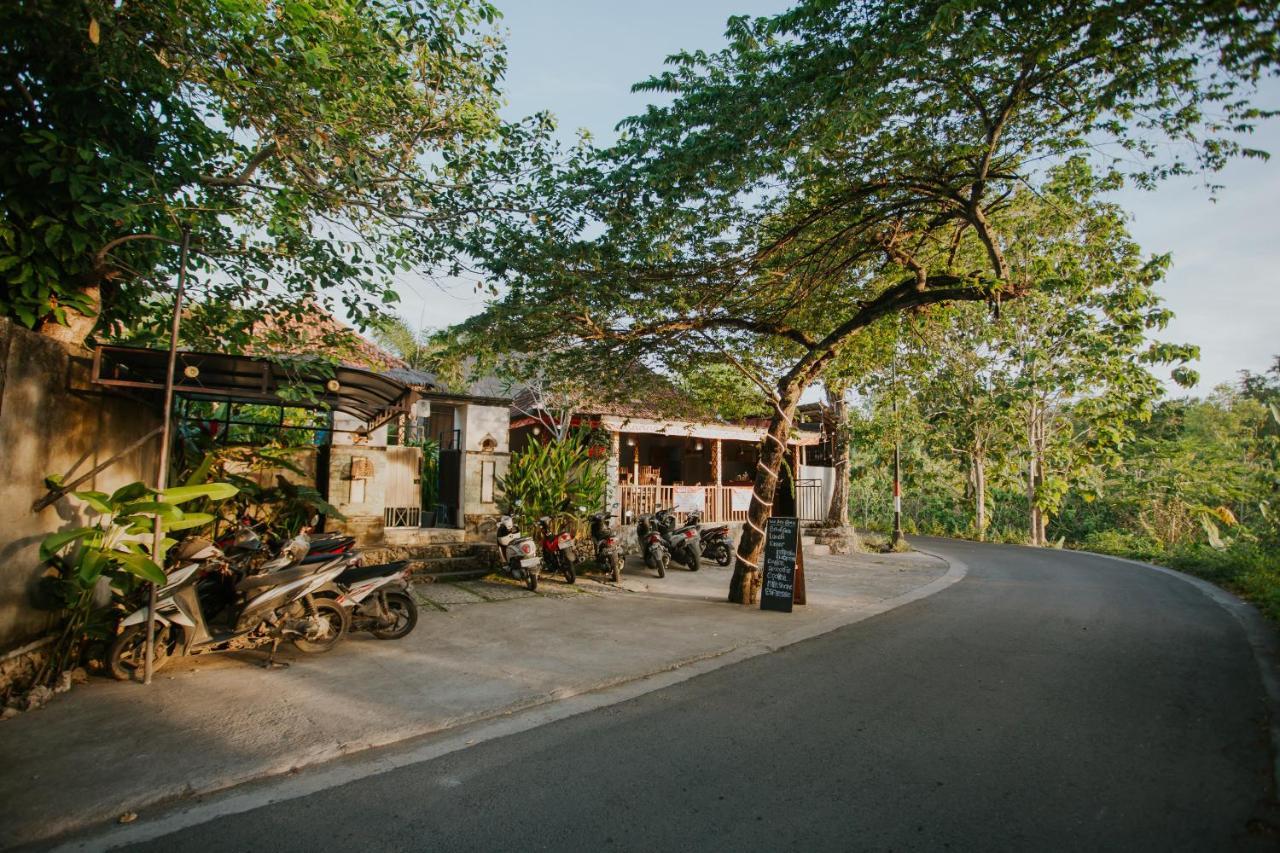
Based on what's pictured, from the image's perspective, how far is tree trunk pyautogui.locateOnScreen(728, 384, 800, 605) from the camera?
850 centimetres

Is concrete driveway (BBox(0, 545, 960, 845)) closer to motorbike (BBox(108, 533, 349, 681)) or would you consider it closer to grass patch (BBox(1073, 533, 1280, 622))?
motorbike (BBox(108, 533, 349, 681))

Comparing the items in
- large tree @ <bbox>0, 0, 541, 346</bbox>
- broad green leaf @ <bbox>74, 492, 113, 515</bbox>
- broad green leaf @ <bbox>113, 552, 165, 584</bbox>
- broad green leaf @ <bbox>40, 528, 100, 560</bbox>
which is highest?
large tree @ <bbox>0, 0, 541, 346</bbox>

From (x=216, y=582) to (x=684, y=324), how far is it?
5.82 m

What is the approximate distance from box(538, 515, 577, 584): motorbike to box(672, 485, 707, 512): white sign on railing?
15.6 feet

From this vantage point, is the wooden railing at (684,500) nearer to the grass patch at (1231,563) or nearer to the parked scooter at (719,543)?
the parked scooter at (719,543)

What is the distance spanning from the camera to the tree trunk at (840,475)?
1566cm

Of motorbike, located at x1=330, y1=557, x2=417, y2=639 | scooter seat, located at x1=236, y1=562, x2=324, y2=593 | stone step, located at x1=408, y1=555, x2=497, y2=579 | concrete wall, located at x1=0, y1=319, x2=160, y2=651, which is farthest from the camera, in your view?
stone step, located at x1=408, y1=555, x2=497, y2=579

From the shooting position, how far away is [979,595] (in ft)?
32.0

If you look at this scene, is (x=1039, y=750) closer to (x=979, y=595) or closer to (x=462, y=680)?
(x=462, y=680)

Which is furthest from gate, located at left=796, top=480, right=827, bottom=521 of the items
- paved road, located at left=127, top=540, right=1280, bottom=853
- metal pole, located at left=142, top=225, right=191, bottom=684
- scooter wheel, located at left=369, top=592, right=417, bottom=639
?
metal pole, located at left=142, top=225, right=191, bottom=684

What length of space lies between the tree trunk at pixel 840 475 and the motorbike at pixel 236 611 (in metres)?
12.4

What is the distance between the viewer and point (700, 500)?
48.9 ft

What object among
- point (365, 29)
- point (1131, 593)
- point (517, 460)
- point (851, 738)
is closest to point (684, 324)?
point (517, 460)

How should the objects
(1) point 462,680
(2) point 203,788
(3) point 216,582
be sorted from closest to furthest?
1. (2) point 203,788
2. (1) point 462,680
3. (3) point 216,582
